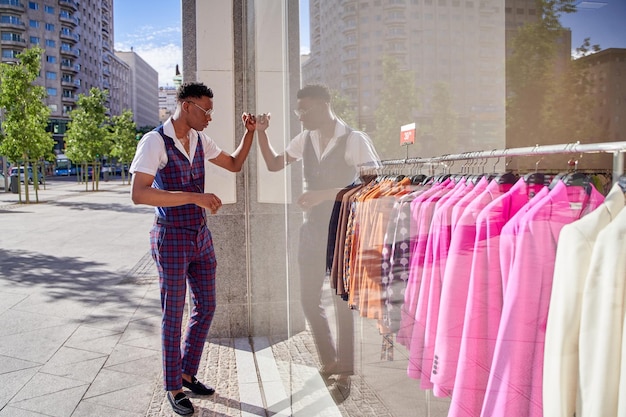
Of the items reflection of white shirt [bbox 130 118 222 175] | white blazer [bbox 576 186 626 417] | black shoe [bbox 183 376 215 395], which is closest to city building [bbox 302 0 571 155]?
white blazer [bbox 576 186 626 417]

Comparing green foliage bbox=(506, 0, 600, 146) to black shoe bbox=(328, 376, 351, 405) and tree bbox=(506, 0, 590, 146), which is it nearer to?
tree bbox=(506, 0, 590, 146)

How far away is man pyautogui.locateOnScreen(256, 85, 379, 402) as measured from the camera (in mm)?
2223

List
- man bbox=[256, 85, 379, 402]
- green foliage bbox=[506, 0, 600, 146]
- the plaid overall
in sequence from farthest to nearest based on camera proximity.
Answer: the plaid overall → man bbox=[256, 85, 379, 402] → green foliage bbox=[506, 0, 600, 146]

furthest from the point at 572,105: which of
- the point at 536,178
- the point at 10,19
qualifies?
the point at 10,19

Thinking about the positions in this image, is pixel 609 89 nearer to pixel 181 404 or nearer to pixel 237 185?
pixel 181 404

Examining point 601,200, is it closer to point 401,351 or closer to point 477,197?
point 477,197

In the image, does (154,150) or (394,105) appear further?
(154,150)

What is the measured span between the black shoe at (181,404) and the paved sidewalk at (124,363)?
10 centimetres

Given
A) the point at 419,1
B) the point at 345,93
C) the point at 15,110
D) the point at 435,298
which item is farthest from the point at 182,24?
the point at 15,110

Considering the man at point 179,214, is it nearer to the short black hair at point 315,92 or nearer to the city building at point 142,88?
the short black hair at point 315,92

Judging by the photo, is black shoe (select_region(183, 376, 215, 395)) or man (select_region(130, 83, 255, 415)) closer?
man (select_region(130, 83, 255, 415))

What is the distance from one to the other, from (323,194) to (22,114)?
23220 millimetres

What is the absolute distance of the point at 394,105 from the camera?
177cm

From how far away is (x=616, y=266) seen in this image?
92 centimetres
